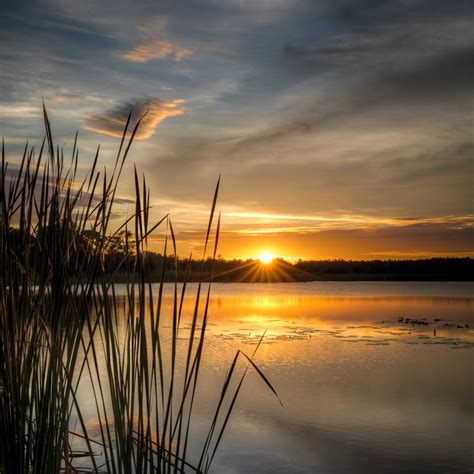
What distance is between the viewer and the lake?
4887 millimetres

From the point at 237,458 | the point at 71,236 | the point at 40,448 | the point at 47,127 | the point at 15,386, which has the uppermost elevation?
the point at 47,127

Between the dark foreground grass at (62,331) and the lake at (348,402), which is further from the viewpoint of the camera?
the lake at (348,402)

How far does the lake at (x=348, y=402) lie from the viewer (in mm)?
4887

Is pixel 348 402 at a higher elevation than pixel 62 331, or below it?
below

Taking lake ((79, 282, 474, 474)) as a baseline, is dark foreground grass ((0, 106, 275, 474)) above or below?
above

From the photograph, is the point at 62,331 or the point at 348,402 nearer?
the point at 62,331

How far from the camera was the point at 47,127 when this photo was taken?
4.92 ft

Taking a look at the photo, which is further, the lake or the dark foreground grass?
the lake

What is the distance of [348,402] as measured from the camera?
6.78 m

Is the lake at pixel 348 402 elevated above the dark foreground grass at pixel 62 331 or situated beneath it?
situated beneath

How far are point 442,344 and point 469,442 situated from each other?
5546mm

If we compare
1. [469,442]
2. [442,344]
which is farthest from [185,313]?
[469,442]

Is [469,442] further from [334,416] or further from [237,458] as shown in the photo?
[237,458]

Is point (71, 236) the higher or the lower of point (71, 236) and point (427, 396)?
the higher
